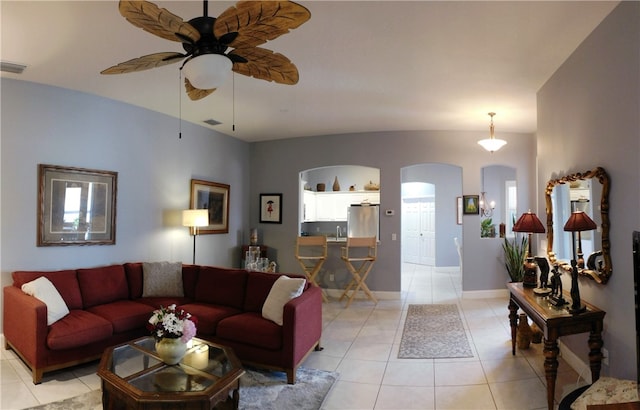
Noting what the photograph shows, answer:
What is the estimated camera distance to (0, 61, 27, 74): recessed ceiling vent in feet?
10.7

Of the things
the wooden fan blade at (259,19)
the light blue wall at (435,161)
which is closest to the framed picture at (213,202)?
the light blue wall at (435,161)

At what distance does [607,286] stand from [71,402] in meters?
4.06

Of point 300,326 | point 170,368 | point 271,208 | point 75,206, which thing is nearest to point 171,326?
point 170,368

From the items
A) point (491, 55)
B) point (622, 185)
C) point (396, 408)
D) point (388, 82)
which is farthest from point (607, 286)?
point (388, 82)

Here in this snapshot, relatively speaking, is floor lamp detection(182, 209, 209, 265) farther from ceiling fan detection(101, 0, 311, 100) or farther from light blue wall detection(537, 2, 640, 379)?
light blue wall detection(537, 2, 640, 379)

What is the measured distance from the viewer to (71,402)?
266 centimetres

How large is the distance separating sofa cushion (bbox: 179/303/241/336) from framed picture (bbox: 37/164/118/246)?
4.87 feet

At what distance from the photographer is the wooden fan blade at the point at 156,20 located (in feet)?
5.18

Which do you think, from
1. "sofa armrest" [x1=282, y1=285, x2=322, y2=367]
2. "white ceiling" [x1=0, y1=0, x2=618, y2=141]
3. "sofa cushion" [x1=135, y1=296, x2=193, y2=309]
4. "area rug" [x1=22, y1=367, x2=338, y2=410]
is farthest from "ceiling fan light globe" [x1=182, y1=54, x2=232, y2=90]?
"sofa cushion" [x1=135, y1=296, x2=193, y2=309]

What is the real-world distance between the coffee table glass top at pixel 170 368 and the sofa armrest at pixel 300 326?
60 centimetres

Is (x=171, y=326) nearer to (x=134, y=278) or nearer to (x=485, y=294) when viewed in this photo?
(x=134, y=278)

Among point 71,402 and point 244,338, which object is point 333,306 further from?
point 71,402

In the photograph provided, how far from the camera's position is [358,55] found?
3.15 meters

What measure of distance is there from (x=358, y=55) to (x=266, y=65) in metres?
1.28
